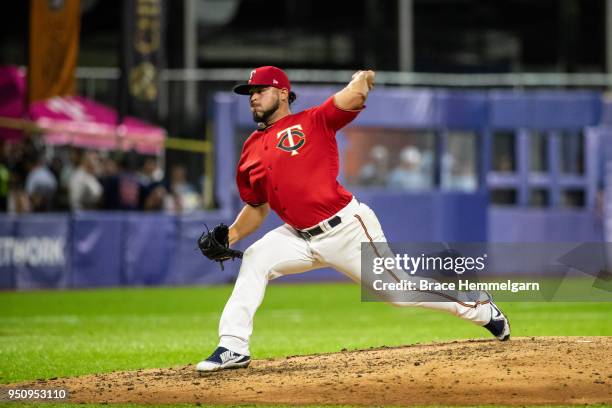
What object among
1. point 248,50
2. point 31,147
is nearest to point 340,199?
point 31,147

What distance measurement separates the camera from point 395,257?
26.7 feet

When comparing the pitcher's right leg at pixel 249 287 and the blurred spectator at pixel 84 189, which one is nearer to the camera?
the pitcher's right leg at pixel 249 287

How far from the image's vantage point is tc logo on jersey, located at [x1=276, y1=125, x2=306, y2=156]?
7.95 m

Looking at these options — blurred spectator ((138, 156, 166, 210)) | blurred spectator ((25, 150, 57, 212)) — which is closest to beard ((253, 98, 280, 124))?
blurred spectator ((25, 150, 57, 212))

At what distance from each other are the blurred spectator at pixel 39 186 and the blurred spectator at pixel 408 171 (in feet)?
20.0

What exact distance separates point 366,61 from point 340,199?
24069 millimetres

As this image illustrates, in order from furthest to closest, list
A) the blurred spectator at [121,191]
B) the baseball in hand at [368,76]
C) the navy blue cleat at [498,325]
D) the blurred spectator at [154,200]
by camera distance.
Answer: the blurred spectator at [154,200]
the blurred spectator at [121,191]
the navy blue cleat at [498,325]
the baseball in hand at [368,76]

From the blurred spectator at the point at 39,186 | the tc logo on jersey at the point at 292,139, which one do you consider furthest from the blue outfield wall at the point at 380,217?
the tc logo on jersey at the point at 292,139

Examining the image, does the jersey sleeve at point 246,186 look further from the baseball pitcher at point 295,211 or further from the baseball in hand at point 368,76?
the baseball in hand at point 368,76

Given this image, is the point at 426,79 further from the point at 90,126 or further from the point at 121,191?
the point at 121,191

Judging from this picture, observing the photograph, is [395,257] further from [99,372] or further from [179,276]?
[179,276]

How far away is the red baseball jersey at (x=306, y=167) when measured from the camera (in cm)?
791
